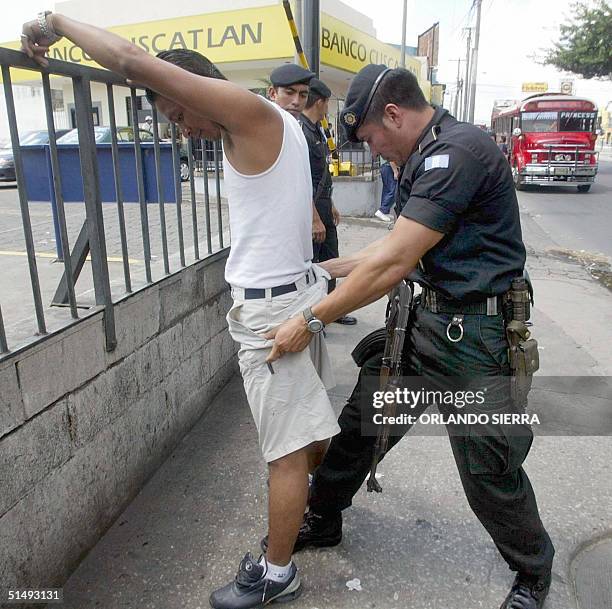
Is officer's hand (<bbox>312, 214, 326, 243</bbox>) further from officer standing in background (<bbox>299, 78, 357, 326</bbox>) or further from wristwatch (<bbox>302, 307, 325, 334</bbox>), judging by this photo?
wristwatch (<bbox>302, 307, 325, 334</bbox>)

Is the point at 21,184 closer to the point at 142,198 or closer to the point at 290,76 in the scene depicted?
the point at 142,198

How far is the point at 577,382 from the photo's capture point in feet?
13.2

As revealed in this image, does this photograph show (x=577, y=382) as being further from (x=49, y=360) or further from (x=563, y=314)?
(x=49, y=360)

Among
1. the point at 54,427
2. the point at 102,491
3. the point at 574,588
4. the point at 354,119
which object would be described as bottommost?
the point at 574,588

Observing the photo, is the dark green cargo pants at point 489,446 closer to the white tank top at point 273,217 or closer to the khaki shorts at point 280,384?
the khaki shorts at point 280,384

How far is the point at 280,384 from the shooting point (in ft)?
6.48

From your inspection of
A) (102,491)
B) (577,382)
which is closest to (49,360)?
(102,491)

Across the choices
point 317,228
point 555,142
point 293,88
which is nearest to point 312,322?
point 317,228

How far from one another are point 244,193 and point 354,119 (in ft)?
1.49

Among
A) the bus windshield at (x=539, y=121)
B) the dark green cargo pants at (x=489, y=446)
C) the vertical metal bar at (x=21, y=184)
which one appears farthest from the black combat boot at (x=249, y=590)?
the bus windshield at (x=539, y=121)

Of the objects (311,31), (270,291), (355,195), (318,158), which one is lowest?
(355,195)

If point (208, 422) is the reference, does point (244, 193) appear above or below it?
above

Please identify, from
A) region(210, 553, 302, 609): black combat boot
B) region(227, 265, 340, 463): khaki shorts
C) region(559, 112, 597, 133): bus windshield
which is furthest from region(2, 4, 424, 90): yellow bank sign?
region(210, 553, 302, 609): black combat boot

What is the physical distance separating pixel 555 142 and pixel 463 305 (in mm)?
16894
